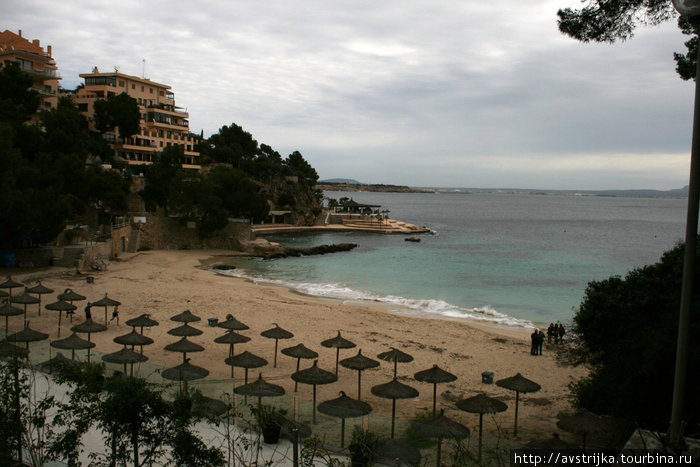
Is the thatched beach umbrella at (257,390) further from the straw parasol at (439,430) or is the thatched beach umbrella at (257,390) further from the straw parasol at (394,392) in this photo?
the straw parasol at (439,430)

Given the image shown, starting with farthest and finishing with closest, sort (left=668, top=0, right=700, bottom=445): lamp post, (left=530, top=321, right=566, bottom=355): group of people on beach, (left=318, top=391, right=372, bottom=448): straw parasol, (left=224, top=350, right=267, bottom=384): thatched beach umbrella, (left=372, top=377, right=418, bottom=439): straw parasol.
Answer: (left=530, top=321, right=566, bottom=355): group of people on beach
(left=224, top=350, right=267, bottom=384): thatched beach umbrella
(left=372, top=377, right=418, bottom=439): straw parasol
(left=318, top=391, right=372, bottom=448): straw parasol
(left=668, top=0, right=700, bottom=445): lamp post

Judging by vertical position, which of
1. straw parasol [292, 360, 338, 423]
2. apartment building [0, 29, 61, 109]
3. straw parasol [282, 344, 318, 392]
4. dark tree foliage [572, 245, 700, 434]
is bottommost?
straw parasol [282, 344, 318, 392]

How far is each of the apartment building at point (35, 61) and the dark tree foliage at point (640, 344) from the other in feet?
183

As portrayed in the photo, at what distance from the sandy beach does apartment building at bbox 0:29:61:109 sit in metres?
29.3

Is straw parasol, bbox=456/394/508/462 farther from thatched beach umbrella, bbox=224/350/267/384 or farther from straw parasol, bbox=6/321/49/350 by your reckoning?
straw parasol, bbox=6/321/49/350

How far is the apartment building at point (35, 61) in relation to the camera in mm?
50581

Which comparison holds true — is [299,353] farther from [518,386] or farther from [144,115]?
[144,115]

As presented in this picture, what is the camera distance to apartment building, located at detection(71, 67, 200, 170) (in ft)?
197

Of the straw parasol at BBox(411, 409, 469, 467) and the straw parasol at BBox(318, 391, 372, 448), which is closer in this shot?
the straw parasol at BBox(411, 409, 469, 467)

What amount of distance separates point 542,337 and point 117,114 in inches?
2073

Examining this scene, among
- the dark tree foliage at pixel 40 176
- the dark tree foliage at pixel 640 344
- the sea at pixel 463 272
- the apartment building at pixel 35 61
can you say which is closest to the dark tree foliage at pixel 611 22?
the dark tree foliage at pixel 640 344

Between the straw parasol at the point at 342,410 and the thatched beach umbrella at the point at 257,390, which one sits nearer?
the straw parasol at the point at 342,410

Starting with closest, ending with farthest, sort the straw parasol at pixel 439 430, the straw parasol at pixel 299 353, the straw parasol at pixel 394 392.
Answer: the straw parasol at pixel 439 430 → the straw parasol at pixel 394 392 → the straw parasol at pixel 299 353

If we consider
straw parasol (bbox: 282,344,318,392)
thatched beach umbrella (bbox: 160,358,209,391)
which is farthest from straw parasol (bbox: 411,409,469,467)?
straw parasol (bbox: 282,344,318,392)
